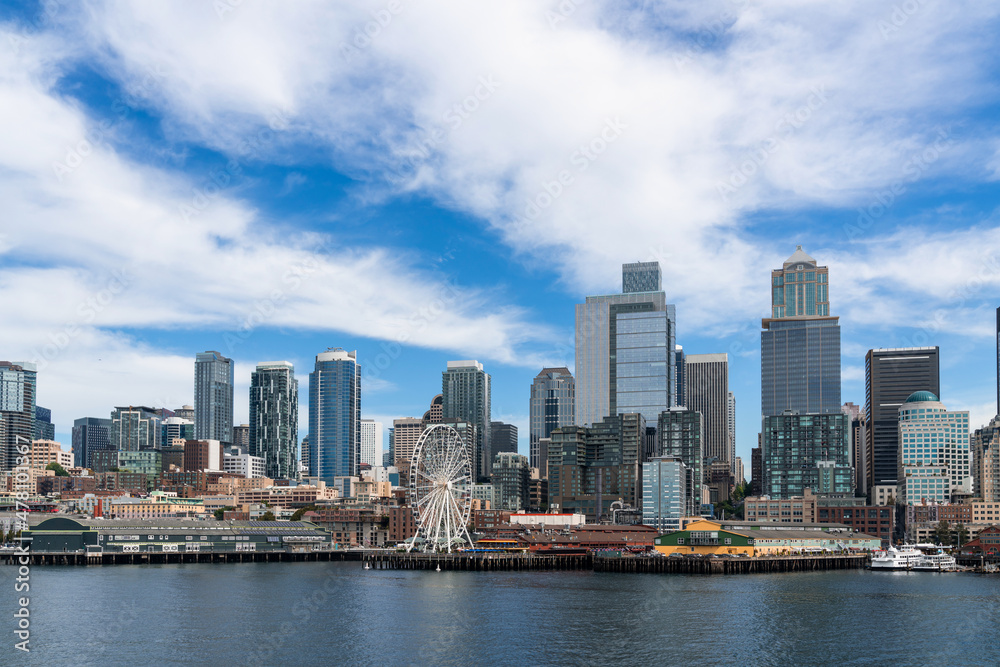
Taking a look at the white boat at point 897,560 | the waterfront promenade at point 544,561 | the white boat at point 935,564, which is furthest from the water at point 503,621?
the white boat at point 897,560

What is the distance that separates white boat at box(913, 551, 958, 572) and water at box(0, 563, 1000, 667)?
2636 cm

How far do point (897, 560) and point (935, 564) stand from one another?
574 centimetres

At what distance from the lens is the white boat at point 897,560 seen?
570ft

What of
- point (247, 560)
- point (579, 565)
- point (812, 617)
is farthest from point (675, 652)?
point (247, 560)

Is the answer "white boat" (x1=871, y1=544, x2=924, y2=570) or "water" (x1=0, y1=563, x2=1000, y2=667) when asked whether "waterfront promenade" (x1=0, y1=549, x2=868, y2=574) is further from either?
"water" (x1=0, y1=563, x2=1000, y2=667)

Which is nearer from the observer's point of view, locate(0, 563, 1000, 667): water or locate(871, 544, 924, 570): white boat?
locate(0, 563, 1000, 667): water

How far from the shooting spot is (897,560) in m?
174

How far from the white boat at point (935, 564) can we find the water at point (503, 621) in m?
26.4

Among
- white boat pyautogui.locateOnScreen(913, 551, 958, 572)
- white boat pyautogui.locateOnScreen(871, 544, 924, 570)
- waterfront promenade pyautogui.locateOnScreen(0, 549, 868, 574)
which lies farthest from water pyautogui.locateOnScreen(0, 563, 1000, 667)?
white boat pyautogui.locateOnScreen(871, 544, 924, 570)

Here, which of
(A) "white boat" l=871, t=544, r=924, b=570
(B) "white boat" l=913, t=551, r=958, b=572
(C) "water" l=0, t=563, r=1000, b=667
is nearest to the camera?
(C) "water" l=0, t=563, r=1000, b=667

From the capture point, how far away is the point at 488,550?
192500mm

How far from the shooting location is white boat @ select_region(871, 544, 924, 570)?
17375 centimetres

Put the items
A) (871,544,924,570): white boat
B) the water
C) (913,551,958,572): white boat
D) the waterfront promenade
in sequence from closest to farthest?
the water
the waterfront promenade
(913,551,958,572): white boat
(871,544,924,570): white boat

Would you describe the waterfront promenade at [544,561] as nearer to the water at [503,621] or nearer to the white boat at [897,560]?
the white boat at [897,560]
